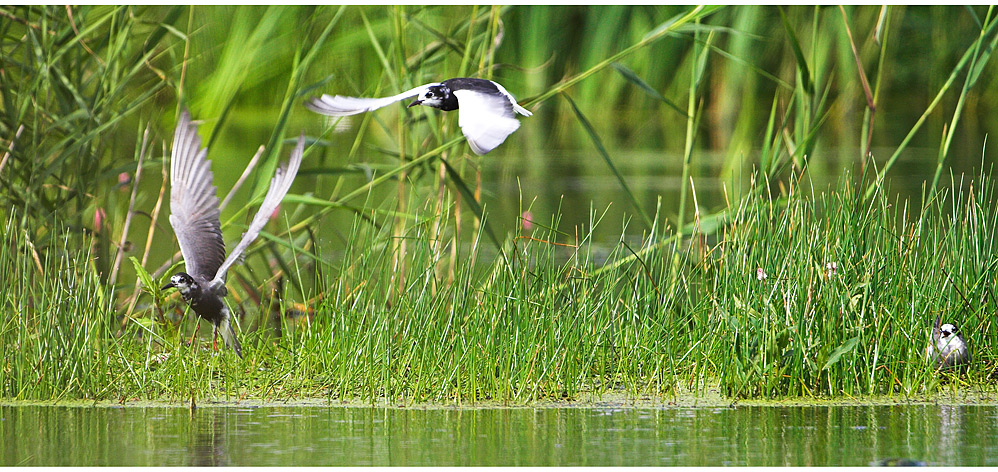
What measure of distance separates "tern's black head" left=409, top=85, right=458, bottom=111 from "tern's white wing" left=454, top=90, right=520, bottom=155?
0.05 m

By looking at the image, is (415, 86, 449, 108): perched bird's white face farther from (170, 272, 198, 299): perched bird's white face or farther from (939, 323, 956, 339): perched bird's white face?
(939, 323, 956, 339): perched bird's white face

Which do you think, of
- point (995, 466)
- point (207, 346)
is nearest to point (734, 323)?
point (995, 466)

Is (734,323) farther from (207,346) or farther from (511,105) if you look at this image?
(207,346)

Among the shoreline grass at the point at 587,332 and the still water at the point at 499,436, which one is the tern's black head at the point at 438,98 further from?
the still water at the point at 499,436

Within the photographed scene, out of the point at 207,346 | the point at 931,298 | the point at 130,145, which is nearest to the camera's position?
the point at 931,298

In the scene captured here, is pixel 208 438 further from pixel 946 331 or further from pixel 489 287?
pixel 946 331

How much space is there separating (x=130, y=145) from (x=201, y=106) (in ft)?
17.3

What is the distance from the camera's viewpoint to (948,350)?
12.1 feet

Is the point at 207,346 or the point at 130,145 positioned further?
the point at 130,145

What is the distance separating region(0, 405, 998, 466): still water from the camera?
2965 mm

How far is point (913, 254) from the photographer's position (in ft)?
13.2

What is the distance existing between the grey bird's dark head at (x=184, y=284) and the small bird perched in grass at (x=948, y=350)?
238 centimetres

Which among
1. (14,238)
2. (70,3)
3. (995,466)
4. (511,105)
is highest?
(70,3)

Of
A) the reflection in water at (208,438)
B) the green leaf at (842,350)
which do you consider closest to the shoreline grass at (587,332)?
the green leaf at (842,350)
